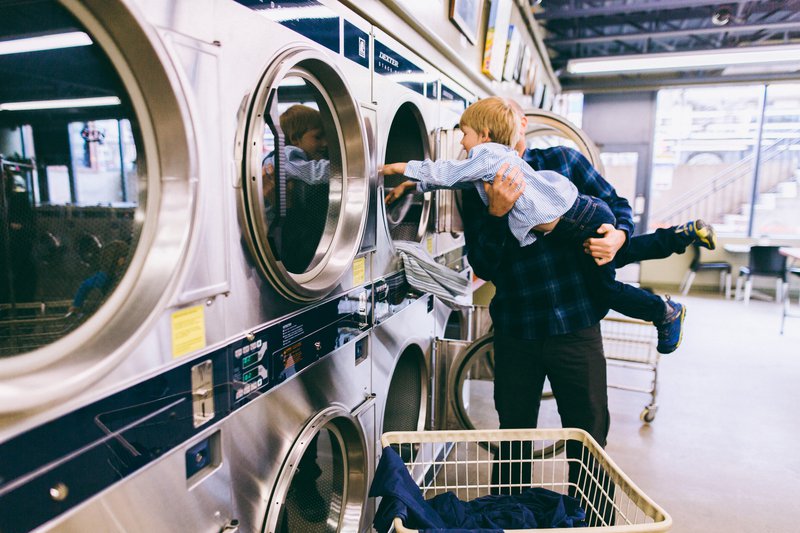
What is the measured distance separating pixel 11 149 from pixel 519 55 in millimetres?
5076

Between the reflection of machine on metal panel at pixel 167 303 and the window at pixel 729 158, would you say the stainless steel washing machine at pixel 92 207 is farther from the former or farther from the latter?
the window at pixel 729 158

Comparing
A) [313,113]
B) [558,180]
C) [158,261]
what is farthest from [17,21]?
[558,180]

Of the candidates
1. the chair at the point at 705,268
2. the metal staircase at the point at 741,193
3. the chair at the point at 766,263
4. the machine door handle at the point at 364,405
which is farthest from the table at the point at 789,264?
the machine door handle at the point at 364,405

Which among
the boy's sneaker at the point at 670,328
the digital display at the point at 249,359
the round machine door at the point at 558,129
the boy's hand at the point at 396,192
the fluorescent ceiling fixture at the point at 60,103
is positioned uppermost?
the round machine door at the point at 558,129

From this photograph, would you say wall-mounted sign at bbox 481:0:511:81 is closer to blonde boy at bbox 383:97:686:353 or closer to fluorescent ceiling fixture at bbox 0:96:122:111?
blonde boy at bbox 383:97:686:353

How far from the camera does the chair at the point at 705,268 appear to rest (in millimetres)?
7965

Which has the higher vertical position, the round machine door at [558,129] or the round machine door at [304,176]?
the round machine door at [558,129]

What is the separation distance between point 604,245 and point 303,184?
112cm

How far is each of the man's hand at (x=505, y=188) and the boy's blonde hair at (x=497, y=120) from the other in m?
0.24

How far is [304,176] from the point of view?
167 cm

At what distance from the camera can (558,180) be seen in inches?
74.5

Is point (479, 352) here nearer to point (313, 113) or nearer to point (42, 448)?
point (313, 113)

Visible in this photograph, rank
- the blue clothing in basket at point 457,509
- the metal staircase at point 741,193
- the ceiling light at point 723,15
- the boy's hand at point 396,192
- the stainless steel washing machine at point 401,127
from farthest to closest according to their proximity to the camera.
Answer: the metal staircase at point 741,193, the ceiling light at point 723,15, the boy's hand at point 396,192, the stainless steel washing machine at point 401,127, the blue clothing in basket at point 457,509

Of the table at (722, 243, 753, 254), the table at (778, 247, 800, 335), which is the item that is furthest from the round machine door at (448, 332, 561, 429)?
the table at (722, 243, 753, 254)
